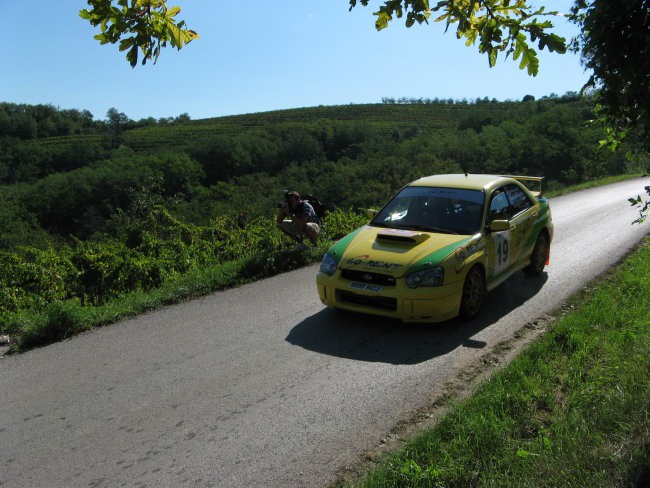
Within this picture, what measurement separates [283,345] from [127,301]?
2853mm

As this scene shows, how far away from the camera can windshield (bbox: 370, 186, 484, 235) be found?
7555mm

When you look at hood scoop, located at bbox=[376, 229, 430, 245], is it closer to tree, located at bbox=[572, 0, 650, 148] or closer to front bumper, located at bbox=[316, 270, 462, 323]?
front bumper, located at bbox=[316, 270, 462, 323]

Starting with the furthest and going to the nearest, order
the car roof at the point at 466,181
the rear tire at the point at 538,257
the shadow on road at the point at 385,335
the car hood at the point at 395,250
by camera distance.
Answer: the rear tire at the point at 538,257 < the car roof at the point at 466,181 < the car hood at the point at 395,250 < the shadow on road at the point at 385,335

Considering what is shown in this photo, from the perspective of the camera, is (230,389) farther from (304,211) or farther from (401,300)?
(304,211)

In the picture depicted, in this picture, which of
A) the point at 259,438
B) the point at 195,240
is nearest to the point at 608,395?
the point at 259,438

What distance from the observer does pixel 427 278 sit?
261 inches

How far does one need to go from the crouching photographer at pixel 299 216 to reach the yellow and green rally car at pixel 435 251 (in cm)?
231

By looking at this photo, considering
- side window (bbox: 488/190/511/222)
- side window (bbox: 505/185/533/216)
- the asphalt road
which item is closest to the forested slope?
side window (bbox: 488/190/511/222)

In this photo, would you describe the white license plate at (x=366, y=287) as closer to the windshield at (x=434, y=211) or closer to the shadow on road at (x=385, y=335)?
the shadow on road at (x=385, y=335)

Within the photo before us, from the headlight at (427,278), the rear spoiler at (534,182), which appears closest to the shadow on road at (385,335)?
the headlight at (427,278)

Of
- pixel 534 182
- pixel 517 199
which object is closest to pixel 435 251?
pixel 517 199

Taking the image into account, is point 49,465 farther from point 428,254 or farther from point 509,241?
point 509,241

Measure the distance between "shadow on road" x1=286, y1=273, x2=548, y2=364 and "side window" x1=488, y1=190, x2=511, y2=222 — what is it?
116 centimetres

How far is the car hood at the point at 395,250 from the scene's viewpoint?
21.9 ft
